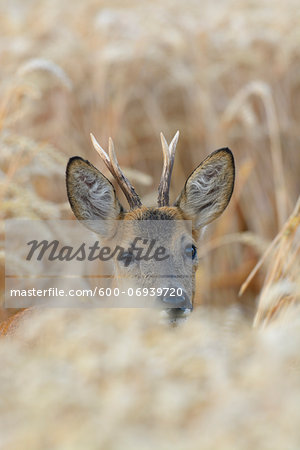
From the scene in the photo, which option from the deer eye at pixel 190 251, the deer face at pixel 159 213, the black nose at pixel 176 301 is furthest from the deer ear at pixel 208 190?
the black nose at pixel 176 301

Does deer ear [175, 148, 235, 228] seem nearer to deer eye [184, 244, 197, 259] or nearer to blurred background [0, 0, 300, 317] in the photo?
deer eye [184, 244, 197, 259]

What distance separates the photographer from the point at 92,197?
12.1ft

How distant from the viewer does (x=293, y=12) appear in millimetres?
6312

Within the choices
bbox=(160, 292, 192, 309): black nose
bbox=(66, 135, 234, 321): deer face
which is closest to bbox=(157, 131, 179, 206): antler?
bbox=(66, 135, 234, 321): deer face

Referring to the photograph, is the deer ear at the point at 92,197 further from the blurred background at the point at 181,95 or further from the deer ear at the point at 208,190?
the blurred background at the point at 181,95

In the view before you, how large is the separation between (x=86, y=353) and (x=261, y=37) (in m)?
4.96

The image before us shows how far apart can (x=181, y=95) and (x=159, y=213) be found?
3.16 metres

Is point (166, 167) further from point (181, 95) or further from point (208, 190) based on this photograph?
point (181, 95)

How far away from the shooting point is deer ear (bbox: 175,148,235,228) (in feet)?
12.1

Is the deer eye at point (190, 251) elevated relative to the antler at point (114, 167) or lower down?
lower down

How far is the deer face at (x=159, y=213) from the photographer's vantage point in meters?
3.44

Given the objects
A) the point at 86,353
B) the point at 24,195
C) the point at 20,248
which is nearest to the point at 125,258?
the point at 24,195

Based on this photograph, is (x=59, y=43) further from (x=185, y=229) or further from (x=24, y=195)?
(x=185, y=229)

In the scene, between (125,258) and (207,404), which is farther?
(125,258)
